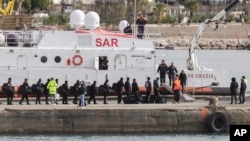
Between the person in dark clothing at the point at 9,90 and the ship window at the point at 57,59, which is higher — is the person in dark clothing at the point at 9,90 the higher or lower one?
the lower one

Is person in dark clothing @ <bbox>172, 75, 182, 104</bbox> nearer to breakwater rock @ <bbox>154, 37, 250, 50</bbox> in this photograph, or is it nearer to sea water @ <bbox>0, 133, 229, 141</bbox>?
sea water @ <bbox>0, 133, 229, 141</bbox>

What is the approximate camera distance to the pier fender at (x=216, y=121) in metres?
41.9

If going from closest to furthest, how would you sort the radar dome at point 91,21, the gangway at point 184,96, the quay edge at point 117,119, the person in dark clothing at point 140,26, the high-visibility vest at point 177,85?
the quay edge at point 117,119 < the high-visibility vest at point 177,85 < the gangway at point 184,96 < the radar dome at point 91,21 < the person in dark clothing at point 140,26

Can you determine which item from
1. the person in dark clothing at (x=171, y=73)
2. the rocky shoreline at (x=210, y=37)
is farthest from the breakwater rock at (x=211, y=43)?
the person in dark clothing at (x=171, y=73)

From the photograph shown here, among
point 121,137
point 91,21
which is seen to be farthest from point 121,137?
point 91,21

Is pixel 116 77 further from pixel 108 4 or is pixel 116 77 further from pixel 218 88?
pixel 108 4

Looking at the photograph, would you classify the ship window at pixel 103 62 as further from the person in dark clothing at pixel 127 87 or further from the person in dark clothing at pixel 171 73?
the person in dark clothing at pixel 127 87

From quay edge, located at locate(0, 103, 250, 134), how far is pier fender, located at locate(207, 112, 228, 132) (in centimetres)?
4

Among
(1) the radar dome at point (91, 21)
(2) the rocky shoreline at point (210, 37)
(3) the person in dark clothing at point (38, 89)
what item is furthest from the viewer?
(2) the rocky shoreline at point (210, 37)

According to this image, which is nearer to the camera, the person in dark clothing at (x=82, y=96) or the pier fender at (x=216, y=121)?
the pier fender at (x=216, y=121)

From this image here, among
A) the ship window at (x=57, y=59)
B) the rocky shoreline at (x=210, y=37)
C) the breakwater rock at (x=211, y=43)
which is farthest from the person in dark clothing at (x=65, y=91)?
the breakwater rock at (x=211, y=43)

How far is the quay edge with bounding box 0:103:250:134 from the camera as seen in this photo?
4125 cm

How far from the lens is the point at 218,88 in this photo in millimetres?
49344

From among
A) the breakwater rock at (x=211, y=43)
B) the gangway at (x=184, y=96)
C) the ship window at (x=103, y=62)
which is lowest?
the gangway at (x=184, y=96)
